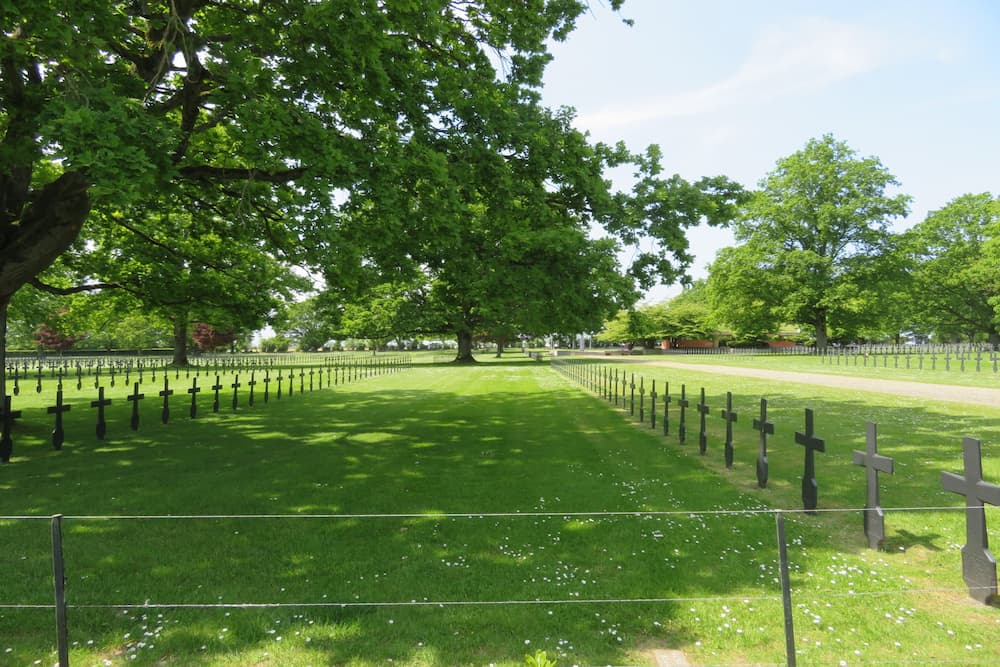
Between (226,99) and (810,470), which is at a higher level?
(226,99)

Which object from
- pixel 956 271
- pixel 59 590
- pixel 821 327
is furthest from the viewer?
pixel 956 271

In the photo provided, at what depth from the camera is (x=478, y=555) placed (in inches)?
218

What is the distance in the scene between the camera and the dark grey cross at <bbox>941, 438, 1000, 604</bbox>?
172 inches

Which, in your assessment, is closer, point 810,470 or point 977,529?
point 977,529

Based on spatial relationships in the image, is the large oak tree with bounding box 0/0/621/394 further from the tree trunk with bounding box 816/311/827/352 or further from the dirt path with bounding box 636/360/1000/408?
the tree trunk with bounding box 816/311/827/352

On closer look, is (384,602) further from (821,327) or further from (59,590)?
(821,327)

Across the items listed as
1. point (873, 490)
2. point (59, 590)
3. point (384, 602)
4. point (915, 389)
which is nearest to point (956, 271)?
point (915, 389)

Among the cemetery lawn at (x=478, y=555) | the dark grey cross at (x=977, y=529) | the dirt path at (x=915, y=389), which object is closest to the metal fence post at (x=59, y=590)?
the cemetery lawn at (x=478, y=555)

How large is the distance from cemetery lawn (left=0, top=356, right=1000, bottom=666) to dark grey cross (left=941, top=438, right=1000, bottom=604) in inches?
6.8

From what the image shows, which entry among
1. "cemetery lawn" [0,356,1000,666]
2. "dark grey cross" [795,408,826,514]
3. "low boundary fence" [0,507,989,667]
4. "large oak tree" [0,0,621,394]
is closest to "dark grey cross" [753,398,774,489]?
"cemetery lawn" [0,356,1000,666]

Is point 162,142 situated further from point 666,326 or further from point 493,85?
point 666,326

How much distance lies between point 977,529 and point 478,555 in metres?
4.48

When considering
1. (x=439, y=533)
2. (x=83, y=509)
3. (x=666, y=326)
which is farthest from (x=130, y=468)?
(x=666, y=326)

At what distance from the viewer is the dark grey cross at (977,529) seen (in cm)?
438
